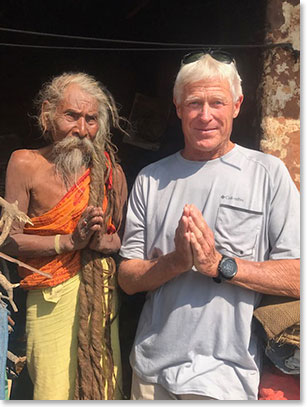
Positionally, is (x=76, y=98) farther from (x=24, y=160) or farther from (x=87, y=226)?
(x=87, y=226)

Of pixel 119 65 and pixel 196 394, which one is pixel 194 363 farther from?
pixel 119 65

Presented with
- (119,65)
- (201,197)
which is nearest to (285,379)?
(201,197)

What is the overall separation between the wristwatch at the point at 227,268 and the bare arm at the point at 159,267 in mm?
126

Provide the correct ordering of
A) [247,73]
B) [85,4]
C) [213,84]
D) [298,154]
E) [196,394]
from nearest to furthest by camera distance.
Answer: [196,394]
[213,84]
[298,154]
[247,73]
[85,4]

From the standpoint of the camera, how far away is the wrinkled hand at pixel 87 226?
275cm

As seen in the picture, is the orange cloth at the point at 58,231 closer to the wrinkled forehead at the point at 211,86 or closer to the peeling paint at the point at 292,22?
the wrinkled forehead at the point at 211,86

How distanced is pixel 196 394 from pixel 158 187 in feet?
3.03

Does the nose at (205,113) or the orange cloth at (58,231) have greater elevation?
the nose at (205,113)

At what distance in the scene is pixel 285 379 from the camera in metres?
2.59

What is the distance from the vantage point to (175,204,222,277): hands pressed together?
2.42m

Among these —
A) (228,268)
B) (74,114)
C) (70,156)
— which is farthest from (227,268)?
(74,114)

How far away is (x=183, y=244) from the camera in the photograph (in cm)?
244

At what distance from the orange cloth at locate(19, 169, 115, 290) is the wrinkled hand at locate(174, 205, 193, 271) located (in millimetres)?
636

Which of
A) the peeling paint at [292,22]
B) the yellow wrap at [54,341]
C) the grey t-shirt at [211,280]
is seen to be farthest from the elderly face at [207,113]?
the yellow wrap at [54,341]
